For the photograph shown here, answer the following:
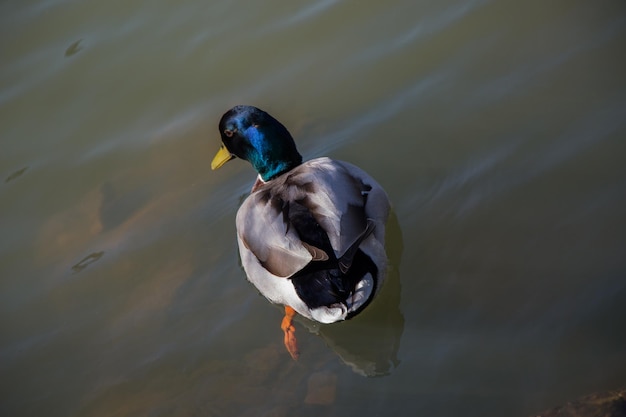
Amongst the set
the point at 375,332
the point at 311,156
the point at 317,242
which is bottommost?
the point at 375,332

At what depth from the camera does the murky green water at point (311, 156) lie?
403 cm

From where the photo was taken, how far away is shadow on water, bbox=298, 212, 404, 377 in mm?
4137

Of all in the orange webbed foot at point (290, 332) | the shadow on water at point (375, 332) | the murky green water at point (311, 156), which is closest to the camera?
the murky green water at point (311, 156)

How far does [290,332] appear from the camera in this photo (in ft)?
14.7

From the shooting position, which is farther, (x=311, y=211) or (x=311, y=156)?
(x=311, y=156)

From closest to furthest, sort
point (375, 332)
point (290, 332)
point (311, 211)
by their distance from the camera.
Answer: point (311, 211)
point (375, 332)
point (290, 332)

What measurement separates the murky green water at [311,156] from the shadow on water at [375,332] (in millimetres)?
13

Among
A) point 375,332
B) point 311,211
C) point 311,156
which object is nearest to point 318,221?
point 311,211

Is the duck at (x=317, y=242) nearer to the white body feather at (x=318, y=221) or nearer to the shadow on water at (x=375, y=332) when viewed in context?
the white body feather at (x=318, y=221)

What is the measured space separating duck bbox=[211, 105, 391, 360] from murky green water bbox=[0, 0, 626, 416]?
26 centimetres

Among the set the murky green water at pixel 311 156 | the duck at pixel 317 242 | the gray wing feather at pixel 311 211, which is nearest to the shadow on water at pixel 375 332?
the murky green water at pixel 311 156

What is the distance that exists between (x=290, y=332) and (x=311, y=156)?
1560mm

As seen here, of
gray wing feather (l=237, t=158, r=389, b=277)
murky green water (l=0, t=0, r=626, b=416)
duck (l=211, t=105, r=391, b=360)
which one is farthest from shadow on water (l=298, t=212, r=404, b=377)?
gray wing feather (l=237, t=158, r=389, b=277)

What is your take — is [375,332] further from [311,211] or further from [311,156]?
[311,156]
